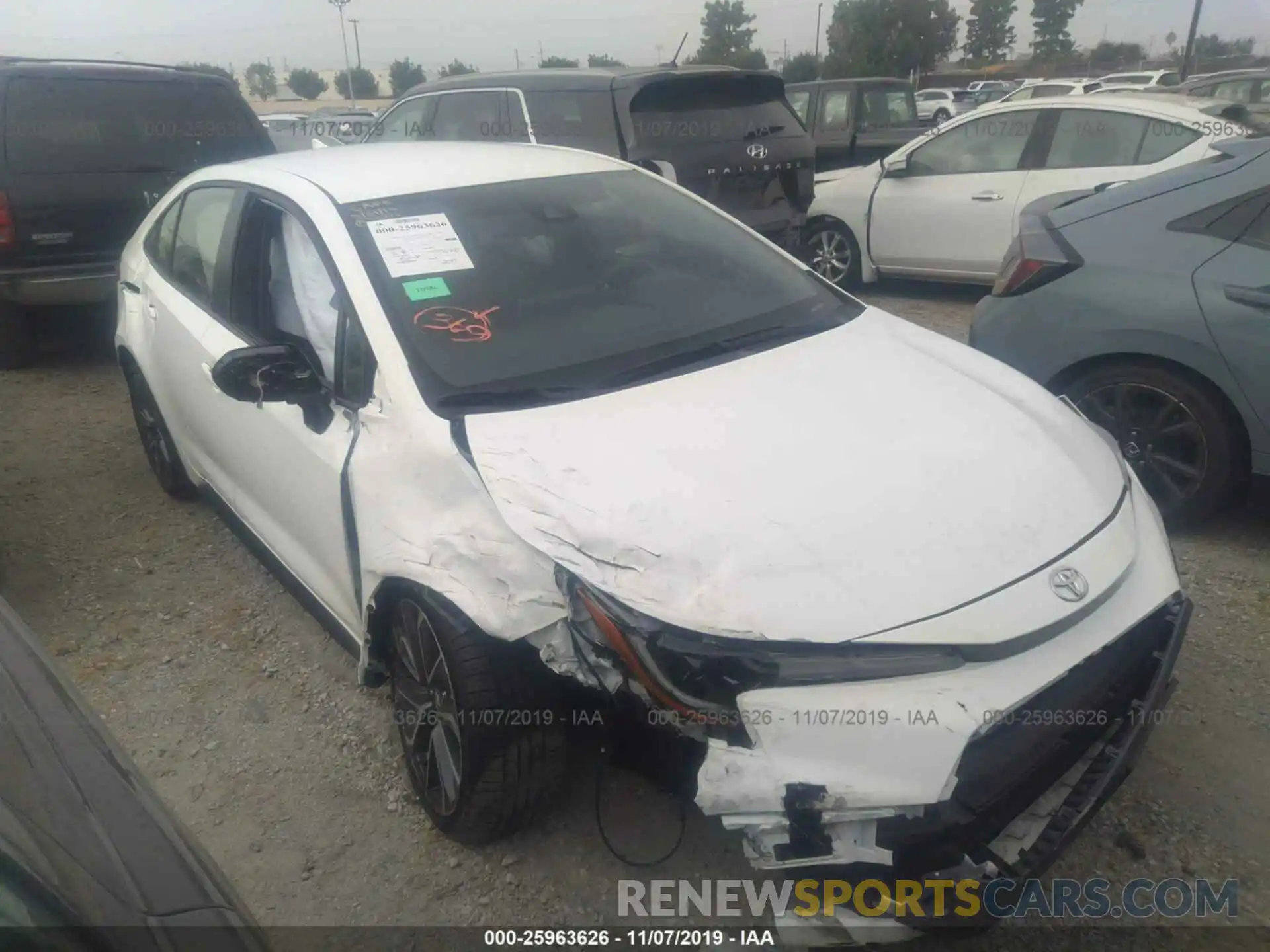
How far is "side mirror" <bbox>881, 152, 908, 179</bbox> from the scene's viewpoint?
284 inches

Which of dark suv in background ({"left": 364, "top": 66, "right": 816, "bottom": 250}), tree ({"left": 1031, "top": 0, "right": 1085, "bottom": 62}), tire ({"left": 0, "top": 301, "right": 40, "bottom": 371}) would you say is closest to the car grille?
dark suv in background ({"left": 364, "top": 66, "right": 816, "bottom": 250})

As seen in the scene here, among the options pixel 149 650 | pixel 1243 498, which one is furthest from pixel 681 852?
pixel 1243 498

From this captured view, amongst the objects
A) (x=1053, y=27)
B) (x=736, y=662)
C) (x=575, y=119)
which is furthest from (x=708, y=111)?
(x=1053, y=27)

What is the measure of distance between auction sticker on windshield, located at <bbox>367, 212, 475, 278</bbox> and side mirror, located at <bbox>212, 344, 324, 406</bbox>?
359mm

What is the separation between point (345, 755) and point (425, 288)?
1371 millimetres

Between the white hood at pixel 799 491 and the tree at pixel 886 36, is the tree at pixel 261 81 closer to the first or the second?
the tree at pixel 886 36

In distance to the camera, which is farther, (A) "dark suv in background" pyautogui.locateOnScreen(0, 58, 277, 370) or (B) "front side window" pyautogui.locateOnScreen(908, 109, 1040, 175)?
A: (B) "front side window" pyautogui.locateOnScreen(908, 109, 1040, 175)

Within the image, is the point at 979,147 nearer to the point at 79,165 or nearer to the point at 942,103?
→ the point at 79,165

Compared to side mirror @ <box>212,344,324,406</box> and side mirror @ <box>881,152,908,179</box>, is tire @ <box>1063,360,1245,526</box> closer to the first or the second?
side mirror @ <box>212,344,324,406</box>

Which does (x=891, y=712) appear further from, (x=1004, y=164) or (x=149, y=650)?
(x=1004, y=164)

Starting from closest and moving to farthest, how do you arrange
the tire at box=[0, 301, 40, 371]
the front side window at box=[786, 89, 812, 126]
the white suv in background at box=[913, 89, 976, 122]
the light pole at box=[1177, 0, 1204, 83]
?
the tire at box=[0, 301, 40, 371] < the front side window at box=[786, 89, 812, 126] < the white suv in background at box=[913, 89, 976, 122] < the light pole at box=[1177, 0, 1204, 83]

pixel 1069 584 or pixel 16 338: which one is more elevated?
pixel 1069 584

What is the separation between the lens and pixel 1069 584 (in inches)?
77.3

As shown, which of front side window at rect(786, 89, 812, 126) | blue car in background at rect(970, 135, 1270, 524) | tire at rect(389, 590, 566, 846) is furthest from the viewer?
front side window at rect(786, 89, 812, 126)
